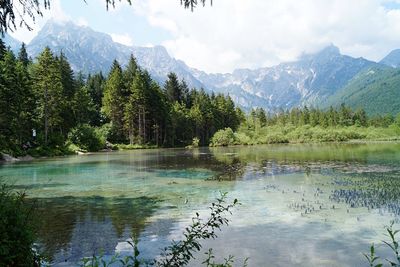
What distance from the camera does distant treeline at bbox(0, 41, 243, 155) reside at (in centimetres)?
5172

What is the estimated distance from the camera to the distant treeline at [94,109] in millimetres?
51719

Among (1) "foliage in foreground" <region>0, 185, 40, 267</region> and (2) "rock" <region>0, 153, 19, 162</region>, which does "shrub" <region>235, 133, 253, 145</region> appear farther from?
(1) "foliage in foreground" <region>0, 185, 40, 267</region>

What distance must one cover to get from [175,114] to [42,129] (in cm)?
3865

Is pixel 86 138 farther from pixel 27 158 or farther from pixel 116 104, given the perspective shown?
pixel 116 104

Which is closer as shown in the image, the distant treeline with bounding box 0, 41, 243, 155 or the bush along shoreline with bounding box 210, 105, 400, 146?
the distant treeline with bounding box 0, 41, 243, 155

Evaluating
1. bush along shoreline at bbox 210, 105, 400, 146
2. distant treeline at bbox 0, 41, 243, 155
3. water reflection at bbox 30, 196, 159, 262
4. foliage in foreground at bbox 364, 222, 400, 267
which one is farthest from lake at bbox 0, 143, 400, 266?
bush along shoreline at bbox 210, 105, 400, 146

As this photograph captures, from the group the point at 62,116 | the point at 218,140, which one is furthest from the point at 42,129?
the point at 218,140

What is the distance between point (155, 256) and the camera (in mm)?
9594

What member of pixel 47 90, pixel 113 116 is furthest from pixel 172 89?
pixel 47 90

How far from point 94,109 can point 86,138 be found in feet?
65.4

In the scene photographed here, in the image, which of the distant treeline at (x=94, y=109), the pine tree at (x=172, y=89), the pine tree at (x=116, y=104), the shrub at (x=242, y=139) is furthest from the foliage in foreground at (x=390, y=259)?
the pine tree at (x=172, y=89)

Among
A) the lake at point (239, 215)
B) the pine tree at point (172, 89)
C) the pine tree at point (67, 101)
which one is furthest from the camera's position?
the pine tree at point (172, 89)

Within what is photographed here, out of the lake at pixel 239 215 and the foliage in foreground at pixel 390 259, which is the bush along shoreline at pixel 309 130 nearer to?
the lake at pixel 239 215

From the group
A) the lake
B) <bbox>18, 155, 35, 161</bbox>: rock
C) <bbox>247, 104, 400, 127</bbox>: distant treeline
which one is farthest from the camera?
<bbox>247, 104, 400, 127</bbox>: distant treeline
